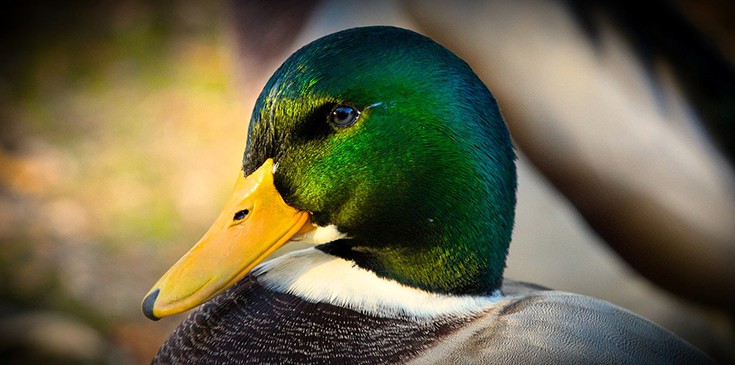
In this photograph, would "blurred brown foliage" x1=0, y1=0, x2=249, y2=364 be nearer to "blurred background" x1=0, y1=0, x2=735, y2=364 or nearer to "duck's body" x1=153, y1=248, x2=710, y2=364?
"blurred background" x1=0, y1=0, x2=735, y2=364

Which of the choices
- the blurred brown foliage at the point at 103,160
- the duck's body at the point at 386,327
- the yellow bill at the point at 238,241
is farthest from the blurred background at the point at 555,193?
the yellow bill at the point at 238,241

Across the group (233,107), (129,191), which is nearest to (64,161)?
(129,191)

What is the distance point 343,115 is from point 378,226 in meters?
0.13

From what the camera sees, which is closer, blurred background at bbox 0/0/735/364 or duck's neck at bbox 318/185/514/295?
duck's neck at bbox 318/185/514/295

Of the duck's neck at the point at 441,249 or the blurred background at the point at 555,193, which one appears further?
the blurred background at the point at 555,193

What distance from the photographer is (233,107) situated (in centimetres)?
284

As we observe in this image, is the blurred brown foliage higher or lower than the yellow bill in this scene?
higher

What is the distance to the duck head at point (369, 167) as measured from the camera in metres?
0.86

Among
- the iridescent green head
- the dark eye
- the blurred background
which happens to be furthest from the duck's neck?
the blurred background

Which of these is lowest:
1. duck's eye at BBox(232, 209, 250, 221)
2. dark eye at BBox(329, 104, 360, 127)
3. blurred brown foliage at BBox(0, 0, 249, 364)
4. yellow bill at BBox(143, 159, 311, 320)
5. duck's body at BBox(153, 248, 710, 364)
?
duck's body at BBox(153, 248, 710, 364)

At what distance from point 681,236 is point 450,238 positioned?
2.78ft

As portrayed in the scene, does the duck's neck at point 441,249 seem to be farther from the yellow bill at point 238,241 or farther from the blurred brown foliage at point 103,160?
the blurred brown foliage at point 103,160

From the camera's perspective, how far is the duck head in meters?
0.86

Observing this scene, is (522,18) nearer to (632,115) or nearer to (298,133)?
(632,115)
